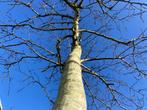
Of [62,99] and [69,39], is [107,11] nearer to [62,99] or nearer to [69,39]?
[69,39]

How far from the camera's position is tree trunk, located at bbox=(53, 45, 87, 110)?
127 inches

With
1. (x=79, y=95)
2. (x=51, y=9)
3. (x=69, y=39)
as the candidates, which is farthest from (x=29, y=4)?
(x=79, y=95)

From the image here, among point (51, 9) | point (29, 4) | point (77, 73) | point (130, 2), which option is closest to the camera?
point (77, 73)

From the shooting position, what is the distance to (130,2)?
5484 mm

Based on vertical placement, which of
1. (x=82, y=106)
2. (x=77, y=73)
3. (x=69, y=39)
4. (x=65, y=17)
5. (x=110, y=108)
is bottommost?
(x=82, y=106)

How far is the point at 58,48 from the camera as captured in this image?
5039mm

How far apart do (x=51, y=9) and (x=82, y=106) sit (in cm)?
334

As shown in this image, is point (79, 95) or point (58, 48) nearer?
point (79, 95)

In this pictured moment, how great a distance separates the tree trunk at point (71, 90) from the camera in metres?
3.23

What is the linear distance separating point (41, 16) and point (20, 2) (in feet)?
1.66

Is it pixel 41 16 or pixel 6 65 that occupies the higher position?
pixel 41 16

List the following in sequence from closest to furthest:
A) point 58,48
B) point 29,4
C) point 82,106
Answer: point 82,106, point 58,48, point 29,4

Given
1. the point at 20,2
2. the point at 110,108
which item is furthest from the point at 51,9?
the point at 110,108

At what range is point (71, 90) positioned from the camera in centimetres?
353
